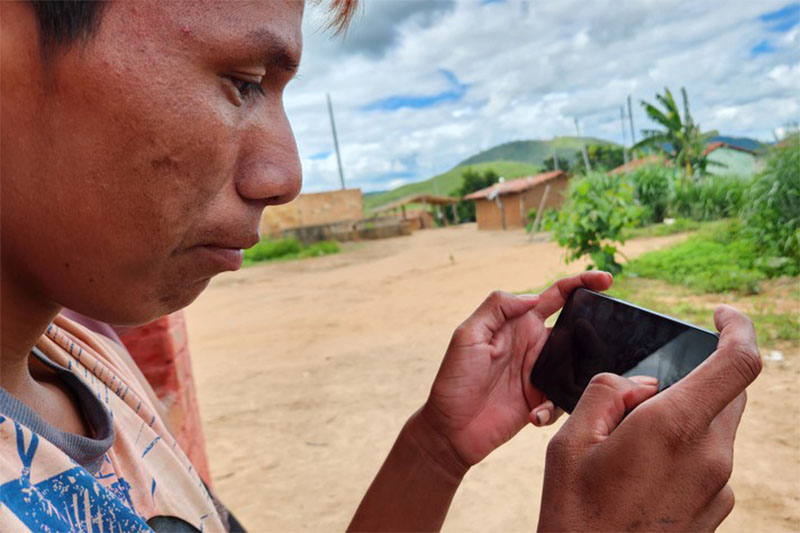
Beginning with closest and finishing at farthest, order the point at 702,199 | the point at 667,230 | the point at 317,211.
Answer: the point at 667,230 → the point at 702,199 → the point at 317,211

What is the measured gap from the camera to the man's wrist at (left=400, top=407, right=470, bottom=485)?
134cm

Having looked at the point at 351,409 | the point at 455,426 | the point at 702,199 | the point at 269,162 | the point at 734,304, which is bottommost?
the point at 351,409

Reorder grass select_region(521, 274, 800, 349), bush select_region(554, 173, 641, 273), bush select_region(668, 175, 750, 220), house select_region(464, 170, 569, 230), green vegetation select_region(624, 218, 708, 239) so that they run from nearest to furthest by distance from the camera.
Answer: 1. grass select_region(521, 274, 800, 349)
2. bush select_region(554, 173, 641, 273)
3. green vegetation select_region(624, 218, 708, 239)
4. bush select_region(668, 175, 750, 220)
5. house select_region(464, 170, 569, 230)

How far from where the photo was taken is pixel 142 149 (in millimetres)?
730

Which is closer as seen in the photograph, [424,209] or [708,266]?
[708,266]

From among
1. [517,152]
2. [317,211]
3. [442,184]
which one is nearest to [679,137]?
[317,211]

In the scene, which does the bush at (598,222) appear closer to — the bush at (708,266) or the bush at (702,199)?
the bush at (708,266)

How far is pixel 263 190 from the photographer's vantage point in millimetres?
860

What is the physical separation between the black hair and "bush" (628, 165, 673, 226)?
747 inches

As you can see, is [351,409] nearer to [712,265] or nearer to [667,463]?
[667,463]

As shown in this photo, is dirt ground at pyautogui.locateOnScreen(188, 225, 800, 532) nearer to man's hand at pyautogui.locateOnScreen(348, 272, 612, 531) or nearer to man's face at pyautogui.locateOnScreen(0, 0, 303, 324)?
man's hand at pyautogui.locateOnScreen(348, 272, 612, 531)

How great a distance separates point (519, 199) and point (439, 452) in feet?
84.9

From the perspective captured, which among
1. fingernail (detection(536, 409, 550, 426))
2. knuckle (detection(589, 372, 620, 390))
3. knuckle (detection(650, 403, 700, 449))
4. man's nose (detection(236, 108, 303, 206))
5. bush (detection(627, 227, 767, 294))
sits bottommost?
bush (detection(627, 227, 767, 294))

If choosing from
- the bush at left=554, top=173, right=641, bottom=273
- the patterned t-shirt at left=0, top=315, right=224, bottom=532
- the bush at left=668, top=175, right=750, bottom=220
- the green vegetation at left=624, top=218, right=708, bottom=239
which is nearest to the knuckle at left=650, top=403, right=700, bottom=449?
the patterned t-shirt at left=0, top=315, right=224, bottom=532
